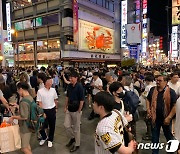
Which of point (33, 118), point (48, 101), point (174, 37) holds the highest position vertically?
point (174, 37)

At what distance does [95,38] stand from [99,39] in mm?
1093

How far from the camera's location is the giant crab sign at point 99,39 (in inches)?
1289

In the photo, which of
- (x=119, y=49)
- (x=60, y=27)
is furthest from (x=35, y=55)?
(x=119, y=49)

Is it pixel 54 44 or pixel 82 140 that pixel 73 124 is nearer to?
pixel 82 140

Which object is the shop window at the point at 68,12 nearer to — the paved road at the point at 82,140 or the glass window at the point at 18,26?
the glass window at the point at 18,26

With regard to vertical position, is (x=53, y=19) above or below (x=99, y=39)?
above

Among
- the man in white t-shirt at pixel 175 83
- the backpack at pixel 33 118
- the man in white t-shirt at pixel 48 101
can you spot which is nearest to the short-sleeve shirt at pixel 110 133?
the backpack at pixel 33 118

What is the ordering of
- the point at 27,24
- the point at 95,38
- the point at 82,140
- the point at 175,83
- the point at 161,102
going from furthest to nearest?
1. the point at 95,38
2. the point at 27,24
3. the point at 175,83
4. the point at 82,140
5. the point at 161,102

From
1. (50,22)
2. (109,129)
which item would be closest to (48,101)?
(109,129)

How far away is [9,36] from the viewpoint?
30875 millimetres

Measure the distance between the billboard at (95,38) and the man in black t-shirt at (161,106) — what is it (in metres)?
27.1

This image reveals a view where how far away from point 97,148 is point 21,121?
1984 mm

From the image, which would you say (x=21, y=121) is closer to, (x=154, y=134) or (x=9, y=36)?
(x=154, y=134)

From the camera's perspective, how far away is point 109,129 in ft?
6.37
